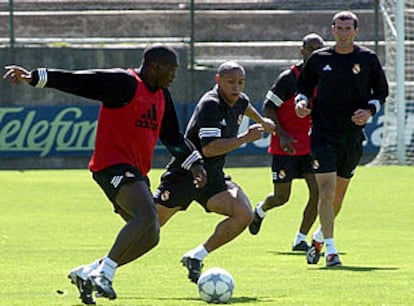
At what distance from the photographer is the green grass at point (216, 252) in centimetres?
1003

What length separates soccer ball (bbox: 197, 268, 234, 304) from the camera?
374 inches

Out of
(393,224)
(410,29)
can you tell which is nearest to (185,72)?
(410,29)

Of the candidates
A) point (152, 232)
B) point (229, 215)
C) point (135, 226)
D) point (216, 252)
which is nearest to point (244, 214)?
point (229, 215)

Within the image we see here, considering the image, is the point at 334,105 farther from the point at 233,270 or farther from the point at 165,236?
the point at 165,236

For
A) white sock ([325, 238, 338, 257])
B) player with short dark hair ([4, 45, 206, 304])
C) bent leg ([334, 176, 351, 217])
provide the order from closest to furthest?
1. player with short dark hair ([4, 45, 206, 304])
2. white sock ([325, 238, 338, 257])
3. bent leg ([334, 176, 351, 217])

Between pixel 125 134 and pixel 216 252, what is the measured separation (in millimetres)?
4382

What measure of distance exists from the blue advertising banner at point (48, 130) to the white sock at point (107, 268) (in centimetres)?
1879

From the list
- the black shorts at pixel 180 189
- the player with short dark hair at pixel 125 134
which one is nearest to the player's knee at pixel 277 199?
the black shorts at pixel 180 189

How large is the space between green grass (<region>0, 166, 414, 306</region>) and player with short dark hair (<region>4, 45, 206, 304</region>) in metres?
0.41

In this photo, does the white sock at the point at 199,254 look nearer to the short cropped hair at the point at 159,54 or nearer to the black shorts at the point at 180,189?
the black shorts at the point at 180,189

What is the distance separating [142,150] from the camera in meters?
9.73

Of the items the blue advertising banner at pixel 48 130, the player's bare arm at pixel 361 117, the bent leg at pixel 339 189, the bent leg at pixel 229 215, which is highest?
the player's bare arm at pixel 361 117

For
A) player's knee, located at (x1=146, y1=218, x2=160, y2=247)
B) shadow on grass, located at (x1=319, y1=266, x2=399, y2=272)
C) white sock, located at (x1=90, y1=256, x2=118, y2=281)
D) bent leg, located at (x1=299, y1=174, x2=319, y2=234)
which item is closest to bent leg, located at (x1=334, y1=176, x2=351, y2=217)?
shadow on grass, located at (x1=319, y1=266, x2=399, y2=272)

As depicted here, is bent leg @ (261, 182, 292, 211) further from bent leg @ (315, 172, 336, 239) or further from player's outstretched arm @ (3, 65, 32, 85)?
player's outstretched arm @ (3, 65, 32, 85)
